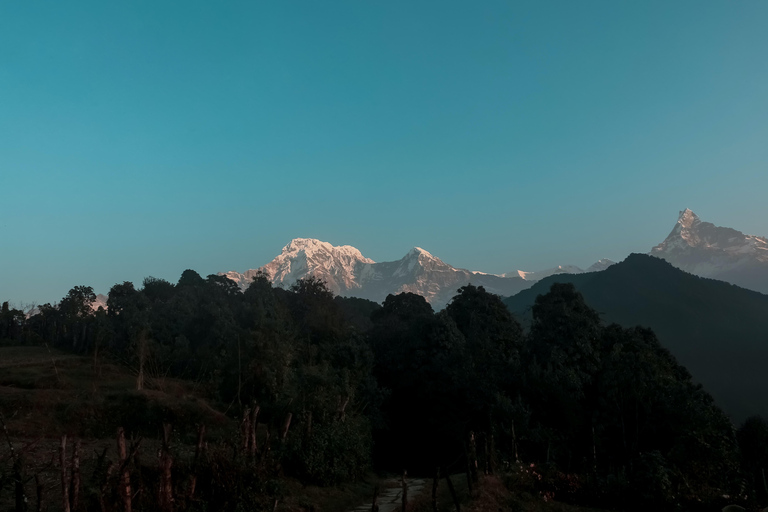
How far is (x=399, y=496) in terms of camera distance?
14.9 metres

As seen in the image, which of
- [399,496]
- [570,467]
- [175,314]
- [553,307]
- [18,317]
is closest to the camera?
[399,496]

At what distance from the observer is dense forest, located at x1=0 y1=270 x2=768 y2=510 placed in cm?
1477

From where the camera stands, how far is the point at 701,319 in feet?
238

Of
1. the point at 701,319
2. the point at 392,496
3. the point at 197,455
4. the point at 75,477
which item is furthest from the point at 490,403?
the point at 701,319

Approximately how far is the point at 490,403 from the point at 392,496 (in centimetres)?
798

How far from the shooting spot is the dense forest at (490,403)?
14.8 metres

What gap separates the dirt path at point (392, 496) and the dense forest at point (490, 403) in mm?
1399

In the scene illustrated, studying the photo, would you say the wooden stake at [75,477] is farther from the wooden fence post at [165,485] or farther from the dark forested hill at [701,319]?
the dark forested hill at [701,319]

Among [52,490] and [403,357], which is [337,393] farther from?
[52,490]

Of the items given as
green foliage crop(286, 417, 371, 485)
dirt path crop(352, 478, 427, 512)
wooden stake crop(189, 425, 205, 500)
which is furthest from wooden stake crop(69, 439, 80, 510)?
green foliage crop(286, 417, 371, 485)

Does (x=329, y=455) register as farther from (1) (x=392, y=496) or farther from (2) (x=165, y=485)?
(2) (x=165, y=485)

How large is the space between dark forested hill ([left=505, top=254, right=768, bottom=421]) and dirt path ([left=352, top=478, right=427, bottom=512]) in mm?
38214

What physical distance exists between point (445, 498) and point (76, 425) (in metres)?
15.2

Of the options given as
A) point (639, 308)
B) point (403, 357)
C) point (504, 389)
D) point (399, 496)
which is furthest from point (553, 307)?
point (639, 308)
